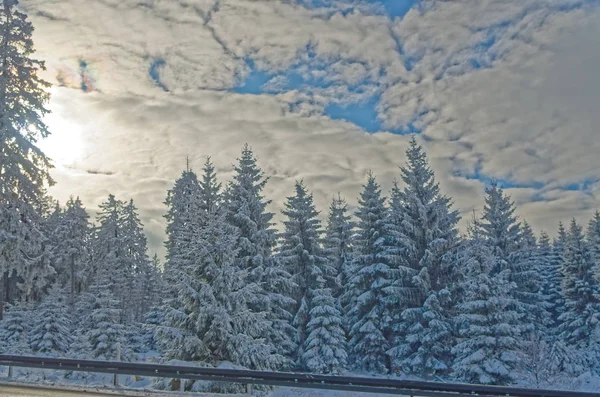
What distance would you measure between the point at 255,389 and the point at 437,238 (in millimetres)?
→ 16368

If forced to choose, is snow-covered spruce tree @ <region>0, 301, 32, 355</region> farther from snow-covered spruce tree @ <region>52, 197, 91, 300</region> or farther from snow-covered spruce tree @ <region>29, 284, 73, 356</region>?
snow-covered spruce tree @ <region>52, 197, 91, 300</region>

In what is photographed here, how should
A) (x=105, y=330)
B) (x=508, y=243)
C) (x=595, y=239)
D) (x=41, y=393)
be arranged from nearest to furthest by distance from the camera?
(x=41, y=393), (x=105, y=330), (x=508, y=243), (x=595, y=239)

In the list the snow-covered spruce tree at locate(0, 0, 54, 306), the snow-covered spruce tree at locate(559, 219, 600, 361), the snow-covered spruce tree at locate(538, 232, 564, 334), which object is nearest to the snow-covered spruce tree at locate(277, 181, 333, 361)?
the snow-covered spruce tree at locate(0, 0, 54, 306)

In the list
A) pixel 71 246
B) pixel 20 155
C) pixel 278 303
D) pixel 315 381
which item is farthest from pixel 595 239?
pixel 71 246

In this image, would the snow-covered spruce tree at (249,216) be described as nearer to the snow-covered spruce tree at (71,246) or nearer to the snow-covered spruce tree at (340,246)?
the snow-covered spruce tree at (340,246)

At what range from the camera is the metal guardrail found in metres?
10.6

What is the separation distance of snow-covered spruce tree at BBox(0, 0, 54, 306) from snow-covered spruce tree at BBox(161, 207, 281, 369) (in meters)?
8.02

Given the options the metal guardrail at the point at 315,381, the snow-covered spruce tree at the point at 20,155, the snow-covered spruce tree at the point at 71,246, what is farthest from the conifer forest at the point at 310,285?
the snow-covered spruce tree at the point at 71,246

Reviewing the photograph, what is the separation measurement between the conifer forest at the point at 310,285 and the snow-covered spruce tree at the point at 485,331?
79 millimetres

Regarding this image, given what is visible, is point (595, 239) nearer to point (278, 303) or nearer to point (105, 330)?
point (278, 303)

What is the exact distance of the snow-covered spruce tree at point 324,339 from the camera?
2869 centimetres

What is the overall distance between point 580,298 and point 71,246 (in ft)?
178

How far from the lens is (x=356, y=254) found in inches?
1403

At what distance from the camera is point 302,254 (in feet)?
107
